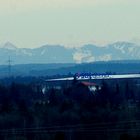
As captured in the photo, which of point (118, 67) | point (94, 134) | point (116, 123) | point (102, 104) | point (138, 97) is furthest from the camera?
point (118, 67)

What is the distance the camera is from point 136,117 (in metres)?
33.8

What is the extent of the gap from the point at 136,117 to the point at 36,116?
447cm

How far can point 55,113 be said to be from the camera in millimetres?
34531

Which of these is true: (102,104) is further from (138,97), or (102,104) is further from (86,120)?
(138,97)

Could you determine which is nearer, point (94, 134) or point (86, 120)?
point (94, 134)

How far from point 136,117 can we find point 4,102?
29.9ft

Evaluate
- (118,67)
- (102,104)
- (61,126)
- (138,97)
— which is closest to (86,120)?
(61,126)

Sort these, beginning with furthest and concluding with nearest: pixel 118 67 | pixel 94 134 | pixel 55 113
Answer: pixel 118 67 < pixel 55 113 < pixel 94 134

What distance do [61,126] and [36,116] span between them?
196 cm

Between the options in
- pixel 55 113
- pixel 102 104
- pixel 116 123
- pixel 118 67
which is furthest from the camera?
pixel 118 67

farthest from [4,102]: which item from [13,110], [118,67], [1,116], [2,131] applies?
[118,67]

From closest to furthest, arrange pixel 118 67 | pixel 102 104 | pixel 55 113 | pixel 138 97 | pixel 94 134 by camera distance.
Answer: pixel 94 134 < pixel 55 113 < pixel 102 104 < pixel 138 97 < pixel 118 67

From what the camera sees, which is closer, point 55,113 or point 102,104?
point 55,113

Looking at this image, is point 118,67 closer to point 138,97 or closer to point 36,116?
point 138,97
